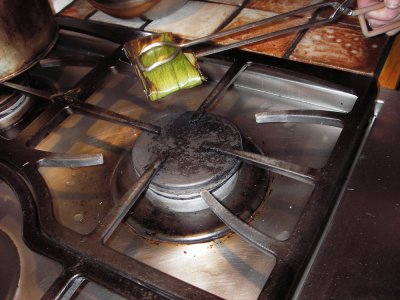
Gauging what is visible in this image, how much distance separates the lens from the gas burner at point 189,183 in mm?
545

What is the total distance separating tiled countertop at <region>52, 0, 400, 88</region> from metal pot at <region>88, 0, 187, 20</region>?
0.03 metres

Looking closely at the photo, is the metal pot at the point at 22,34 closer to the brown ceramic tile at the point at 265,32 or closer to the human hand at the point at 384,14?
the brown ceramic tile at the point at 265,32

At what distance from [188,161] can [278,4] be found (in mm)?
459

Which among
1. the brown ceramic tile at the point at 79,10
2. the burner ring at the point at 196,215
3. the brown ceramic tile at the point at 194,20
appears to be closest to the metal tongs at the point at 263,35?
the brown ceramic tile at the point at 194,20

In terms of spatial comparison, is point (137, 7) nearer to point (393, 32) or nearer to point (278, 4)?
point (278, 4)

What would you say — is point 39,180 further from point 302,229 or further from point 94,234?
point 302,229

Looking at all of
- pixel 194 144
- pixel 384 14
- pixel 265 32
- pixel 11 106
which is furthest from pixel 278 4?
pixel 11 106

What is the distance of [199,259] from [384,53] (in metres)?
0.49

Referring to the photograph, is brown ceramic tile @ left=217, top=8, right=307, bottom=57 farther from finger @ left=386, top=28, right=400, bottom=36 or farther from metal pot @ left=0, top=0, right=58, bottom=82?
metal pot @ left=0, top=0, right=58, bottom=82

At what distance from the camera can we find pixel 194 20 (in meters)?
0.84

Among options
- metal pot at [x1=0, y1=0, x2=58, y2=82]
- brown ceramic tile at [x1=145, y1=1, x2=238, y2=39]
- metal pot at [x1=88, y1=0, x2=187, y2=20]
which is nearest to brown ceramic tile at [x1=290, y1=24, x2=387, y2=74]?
brown ceramic tile at [x1=145, y1=1, x2=238, y2=39]

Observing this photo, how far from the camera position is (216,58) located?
74cm

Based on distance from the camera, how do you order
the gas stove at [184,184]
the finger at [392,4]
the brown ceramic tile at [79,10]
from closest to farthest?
the gas stove at [184,184]
the finger at [392,4]
the brown ceramic tile at [79,10]

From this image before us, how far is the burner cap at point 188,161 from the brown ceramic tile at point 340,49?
0.22 meters
